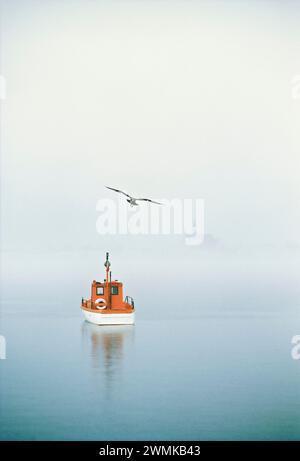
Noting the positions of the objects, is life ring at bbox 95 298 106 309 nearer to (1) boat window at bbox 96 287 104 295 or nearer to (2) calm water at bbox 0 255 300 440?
(1) boat window at bbox 96 287 104 295

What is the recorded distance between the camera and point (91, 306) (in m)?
8.34

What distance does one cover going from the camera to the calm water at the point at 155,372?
4984 millimetres

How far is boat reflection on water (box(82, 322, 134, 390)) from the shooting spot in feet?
20.2

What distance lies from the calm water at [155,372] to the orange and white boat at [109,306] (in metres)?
0.12

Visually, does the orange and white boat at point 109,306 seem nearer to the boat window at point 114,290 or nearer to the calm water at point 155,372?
the boat window at point 114,290

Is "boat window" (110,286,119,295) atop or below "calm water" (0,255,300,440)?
atop

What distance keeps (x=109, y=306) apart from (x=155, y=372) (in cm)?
213

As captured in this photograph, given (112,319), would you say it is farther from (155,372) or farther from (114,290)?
(155,372)

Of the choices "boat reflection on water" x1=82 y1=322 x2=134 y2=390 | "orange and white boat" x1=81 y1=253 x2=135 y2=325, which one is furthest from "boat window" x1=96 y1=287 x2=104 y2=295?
"boat reflection on water" x1=82 y1=322 x2=134 y2=390

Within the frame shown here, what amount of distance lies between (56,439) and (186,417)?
790 mm

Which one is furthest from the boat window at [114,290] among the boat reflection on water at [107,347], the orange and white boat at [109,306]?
the boat reflection on water at [107,347]

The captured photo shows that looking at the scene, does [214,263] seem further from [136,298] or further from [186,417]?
[186,417]

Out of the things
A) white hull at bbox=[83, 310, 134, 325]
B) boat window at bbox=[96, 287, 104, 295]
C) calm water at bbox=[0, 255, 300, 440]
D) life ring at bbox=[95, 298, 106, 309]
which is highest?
boat window at bbox=[96, 287, 104, 295]

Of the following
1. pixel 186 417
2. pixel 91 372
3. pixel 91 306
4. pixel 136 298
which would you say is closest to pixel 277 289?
pixel 136 298
